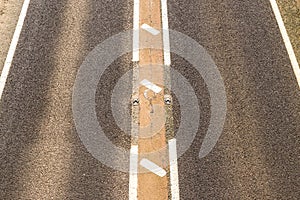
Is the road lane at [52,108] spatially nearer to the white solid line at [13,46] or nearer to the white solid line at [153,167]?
the white solid line at [13,46]

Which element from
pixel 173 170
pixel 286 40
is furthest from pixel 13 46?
pixel 286 40

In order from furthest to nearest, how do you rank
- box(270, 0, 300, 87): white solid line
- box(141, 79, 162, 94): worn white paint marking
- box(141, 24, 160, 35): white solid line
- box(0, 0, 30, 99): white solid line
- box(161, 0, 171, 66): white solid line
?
box(141, 24, 160, 35): white solid line, box(161, 0, 171, 66): white solid line, box(270, 0, 300, 87): white solid line, box(0, 0, 30, 99): white solid line, box(141, 79, 162, 94): worn white paint marking

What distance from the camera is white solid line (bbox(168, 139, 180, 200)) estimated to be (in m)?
10.6

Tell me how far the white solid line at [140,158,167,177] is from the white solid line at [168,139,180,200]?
7.9 inches

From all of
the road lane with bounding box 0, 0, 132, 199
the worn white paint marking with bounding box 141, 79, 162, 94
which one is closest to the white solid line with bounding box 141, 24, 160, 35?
the road lane with bounding box 0, 0, 132, 199

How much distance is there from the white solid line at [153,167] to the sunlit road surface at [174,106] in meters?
0.42

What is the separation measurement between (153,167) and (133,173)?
468 millimetres

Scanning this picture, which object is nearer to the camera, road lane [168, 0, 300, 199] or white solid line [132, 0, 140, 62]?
road lane [168, 0, 300, 199]

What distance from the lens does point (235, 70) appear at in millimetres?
13023

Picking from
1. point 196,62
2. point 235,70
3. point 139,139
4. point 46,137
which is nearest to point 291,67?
point 235,70

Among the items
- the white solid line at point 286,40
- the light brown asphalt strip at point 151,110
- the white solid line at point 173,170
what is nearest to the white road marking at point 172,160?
the white solid line at point 173,170

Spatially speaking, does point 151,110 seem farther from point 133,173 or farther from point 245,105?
point 245,105

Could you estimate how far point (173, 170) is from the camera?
1098cm

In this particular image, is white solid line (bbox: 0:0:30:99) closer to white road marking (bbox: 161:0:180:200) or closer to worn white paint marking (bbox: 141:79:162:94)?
worn white paint marking (bbox: 141:79:162:94)
